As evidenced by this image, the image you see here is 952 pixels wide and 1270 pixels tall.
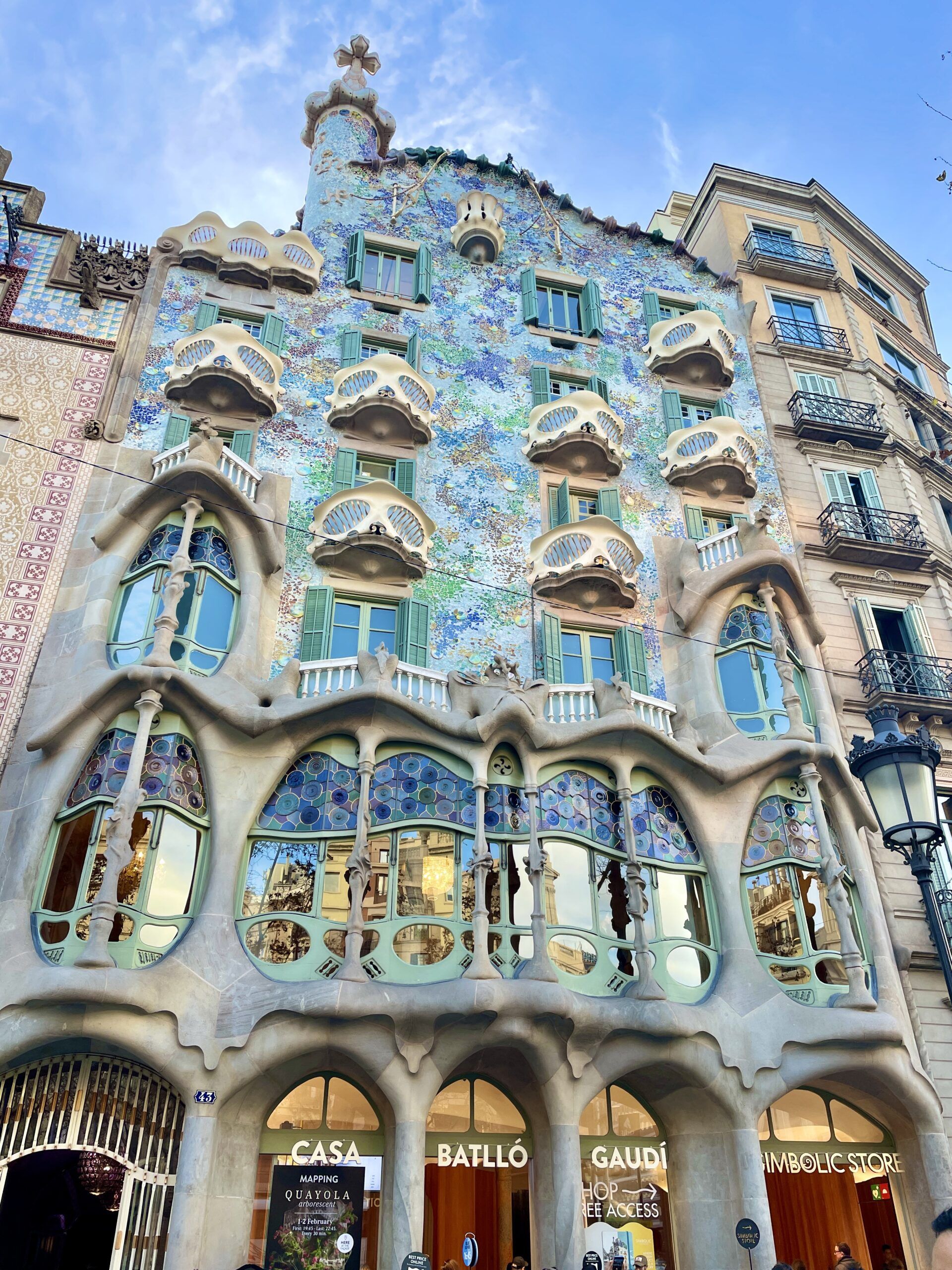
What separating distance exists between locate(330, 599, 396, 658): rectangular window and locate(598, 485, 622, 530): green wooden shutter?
5.63 m

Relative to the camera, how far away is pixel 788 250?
2927cm

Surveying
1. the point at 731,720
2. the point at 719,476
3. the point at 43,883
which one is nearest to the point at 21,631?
the point at 43,883

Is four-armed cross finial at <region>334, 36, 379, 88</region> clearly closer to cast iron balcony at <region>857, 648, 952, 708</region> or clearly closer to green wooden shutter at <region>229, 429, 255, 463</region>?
green wooden shutter at <region>229, 429, 255, 463</region>

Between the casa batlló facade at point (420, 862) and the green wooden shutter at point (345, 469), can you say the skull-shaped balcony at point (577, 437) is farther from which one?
the green wooden shutter at point (345, 469)

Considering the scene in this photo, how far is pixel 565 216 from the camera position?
28.2 m

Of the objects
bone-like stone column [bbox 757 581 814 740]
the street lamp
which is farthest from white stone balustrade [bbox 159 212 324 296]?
the street lamp

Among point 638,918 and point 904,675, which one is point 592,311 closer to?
point 904,675

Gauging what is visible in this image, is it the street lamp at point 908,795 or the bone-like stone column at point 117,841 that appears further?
the bone-like stone column at point 117,841

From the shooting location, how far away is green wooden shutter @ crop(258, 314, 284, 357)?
22.1 metres

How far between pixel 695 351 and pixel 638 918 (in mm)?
15181

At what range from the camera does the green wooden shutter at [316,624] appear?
18.1 meters

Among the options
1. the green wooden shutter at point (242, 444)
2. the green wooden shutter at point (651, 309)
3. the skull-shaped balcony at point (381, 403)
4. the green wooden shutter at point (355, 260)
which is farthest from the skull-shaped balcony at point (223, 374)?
the green wooden shutter at point (651, 309)

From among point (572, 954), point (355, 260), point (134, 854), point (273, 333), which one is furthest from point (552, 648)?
point (355, 260)

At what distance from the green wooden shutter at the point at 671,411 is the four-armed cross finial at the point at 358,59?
13776 mm
